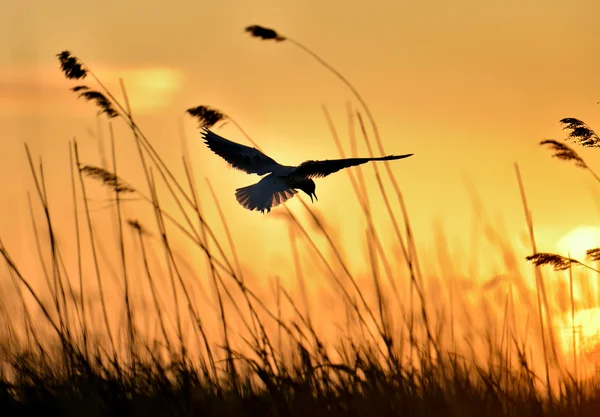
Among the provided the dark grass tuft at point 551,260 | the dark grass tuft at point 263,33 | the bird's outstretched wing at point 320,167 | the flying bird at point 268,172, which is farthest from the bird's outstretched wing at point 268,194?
the dark grass tuft at point 551,260

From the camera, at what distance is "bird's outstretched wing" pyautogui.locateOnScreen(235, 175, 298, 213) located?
3529 millimetres

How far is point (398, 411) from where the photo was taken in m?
3.24

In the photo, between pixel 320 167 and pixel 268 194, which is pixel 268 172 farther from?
pixel 320 167

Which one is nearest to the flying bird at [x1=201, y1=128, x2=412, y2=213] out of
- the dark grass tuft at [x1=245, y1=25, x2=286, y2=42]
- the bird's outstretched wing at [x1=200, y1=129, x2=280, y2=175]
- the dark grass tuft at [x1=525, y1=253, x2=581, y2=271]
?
the bird's outstretched wing at [x1=200, y1=129, x2=280, y2=175]

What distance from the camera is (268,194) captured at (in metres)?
3.55

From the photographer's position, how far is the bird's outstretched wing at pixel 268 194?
139 inches

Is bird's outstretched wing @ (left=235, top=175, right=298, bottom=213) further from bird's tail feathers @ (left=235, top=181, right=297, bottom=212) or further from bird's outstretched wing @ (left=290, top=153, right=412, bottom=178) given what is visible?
bird's outstretched wing @ (left=290, top=153, right=412, bottom=178)

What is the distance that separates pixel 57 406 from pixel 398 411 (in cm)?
128

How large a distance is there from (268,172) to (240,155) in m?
0.21

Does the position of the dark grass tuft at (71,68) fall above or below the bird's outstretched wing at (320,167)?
above

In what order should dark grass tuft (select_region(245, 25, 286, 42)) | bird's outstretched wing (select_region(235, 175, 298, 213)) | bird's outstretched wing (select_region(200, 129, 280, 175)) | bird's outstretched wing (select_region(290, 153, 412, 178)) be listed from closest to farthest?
1. bird's outstretched wing (select_region(290, 153, 412, 178))
2. bird's outstretched wing (select_region(235, 175, 298, 213))
3. bird's outstretched wing (select_region(200, 129, 280, 175))
4. dark grass tuft (select_region(245, 25, 286, 42))

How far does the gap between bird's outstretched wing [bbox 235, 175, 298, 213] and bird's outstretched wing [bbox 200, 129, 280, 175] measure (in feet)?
0.26

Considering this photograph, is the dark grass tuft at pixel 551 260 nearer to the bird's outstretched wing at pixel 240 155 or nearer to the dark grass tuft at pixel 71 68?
the bird's outstretched wing at pixel 240 155

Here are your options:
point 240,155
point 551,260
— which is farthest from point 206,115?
point 551,260
